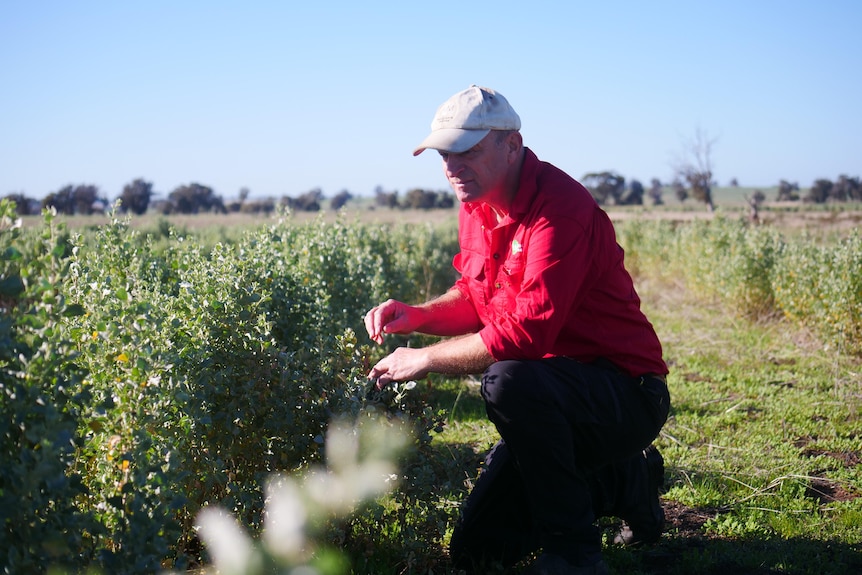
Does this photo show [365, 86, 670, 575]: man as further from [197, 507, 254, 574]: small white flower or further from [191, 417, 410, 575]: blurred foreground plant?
[197, 507, 254, 574]: small white flower

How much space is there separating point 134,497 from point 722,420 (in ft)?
14.2

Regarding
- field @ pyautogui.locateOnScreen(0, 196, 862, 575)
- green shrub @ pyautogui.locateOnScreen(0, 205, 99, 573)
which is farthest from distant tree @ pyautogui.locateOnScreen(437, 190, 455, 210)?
green shrub @ pyautogui.locateOnScreen(0, 205, 99, 573)

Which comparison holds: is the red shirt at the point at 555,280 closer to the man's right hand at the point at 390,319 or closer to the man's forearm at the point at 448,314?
the man's forearm at the point at 448,314

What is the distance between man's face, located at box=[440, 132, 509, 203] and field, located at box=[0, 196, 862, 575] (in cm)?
75

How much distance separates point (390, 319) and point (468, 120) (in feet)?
2.90

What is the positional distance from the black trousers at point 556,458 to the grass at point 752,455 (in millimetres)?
162

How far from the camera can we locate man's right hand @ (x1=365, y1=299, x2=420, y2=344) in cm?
300

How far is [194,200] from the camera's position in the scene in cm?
4084

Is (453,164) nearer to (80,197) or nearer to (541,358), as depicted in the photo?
(541,358)

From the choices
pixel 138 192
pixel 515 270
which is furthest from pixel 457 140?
pixel 138 192

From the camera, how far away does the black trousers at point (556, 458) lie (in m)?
2.65

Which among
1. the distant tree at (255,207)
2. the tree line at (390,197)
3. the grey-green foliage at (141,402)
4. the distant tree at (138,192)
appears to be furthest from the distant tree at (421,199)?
the grey-green foliage at (141,402)

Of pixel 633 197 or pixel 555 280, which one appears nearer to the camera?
pixel 555 280

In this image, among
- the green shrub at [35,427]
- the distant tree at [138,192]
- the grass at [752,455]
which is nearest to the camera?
the green shrub at [35,427]
